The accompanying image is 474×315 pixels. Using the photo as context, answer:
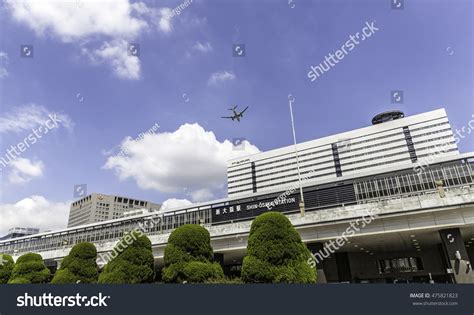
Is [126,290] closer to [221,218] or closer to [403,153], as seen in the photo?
[221,218]

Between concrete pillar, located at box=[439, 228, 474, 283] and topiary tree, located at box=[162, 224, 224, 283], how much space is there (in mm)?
15072

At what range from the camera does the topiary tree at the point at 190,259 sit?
1938cm

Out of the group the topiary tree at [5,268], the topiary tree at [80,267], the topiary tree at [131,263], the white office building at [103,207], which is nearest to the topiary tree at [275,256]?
the topiary tree at [131,263]

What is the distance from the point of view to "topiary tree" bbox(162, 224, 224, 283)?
19.4 metres

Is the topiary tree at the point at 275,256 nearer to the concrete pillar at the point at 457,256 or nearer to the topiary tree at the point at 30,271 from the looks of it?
the concrete pillar at the point at 457,256

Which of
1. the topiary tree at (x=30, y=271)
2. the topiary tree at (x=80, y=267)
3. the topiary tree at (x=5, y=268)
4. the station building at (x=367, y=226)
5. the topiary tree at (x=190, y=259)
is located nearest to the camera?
the topiary tree at (x=190, y=259)

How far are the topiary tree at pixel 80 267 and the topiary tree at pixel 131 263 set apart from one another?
3.70 metres

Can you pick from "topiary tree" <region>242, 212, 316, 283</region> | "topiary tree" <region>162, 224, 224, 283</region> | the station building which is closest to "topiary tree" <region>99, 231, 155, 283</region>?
"topiary tree" <region>162, 224, 224, 283</region>

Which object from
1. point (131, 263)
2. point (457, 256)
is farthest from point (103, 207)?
point (457, 256)

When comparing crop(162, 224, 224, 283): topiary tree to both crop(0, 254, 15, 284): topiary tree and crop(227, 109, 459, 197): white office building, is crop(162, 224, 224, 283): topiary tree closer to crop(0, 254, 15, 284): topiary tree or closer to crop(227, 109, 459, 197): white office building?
crop(0, 254, 15, 284): topiary tree

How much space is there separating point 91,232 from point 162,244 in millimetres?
27847

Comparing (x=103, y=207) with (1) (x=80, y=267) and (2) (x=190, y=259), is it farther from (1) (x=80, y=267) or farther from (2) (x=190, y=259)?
(2) (x=190, y=259)

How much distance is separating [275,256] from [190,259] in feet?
20.2

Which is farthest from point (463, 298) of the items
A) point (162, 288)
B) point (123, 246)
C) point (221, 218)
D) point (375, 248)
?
point (221, 218)
